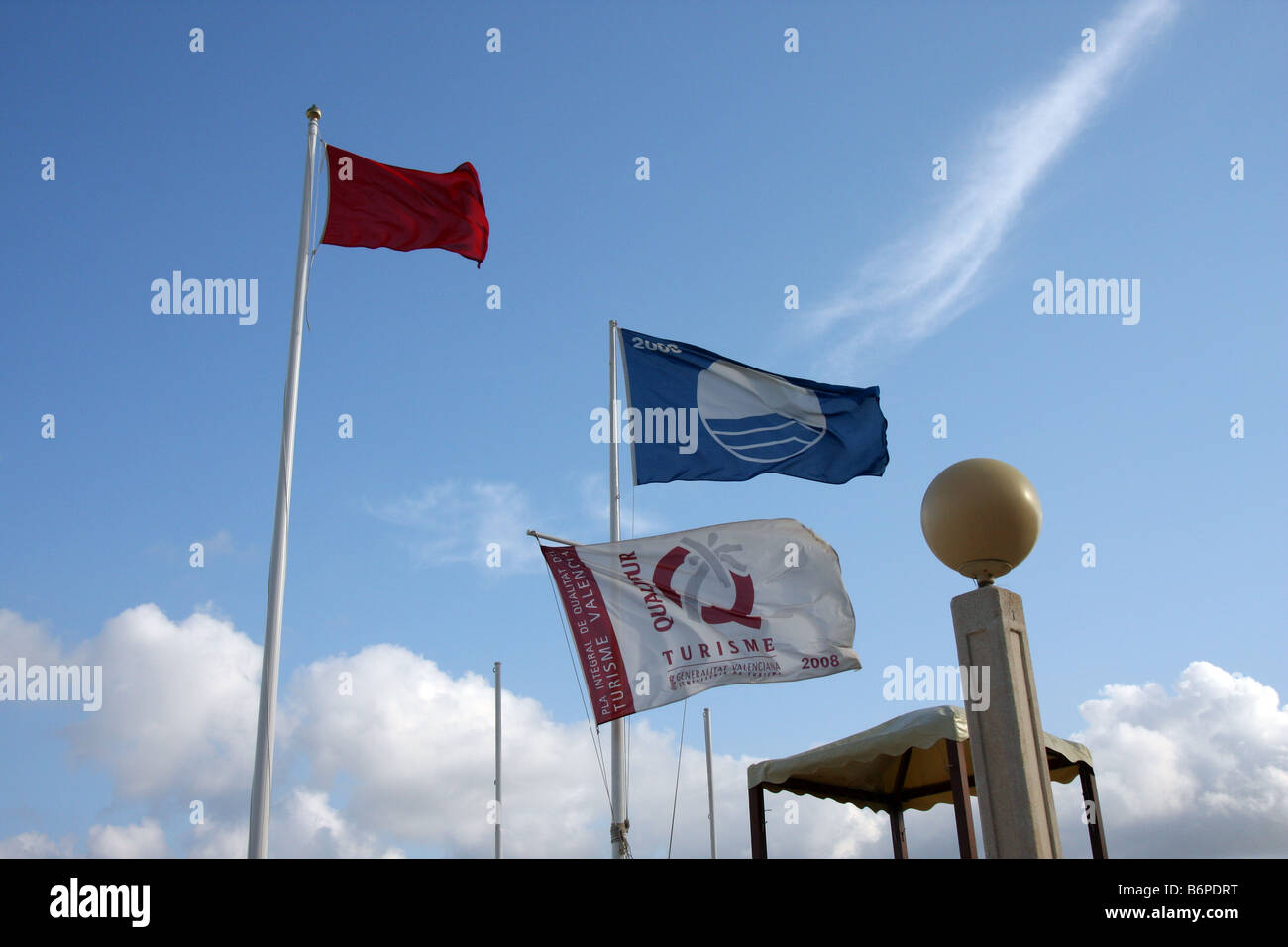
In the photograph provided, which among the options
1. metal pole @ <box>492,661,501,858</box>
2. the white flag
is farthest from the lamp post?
metal pole @ <box>492,661,501,858</box>

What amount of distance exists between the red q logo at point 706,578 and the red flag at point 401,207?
4.93 meters

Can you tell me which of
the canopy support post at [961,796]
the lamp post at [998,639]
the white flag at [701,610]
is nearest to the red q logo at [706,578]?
the white flag at [701,610]

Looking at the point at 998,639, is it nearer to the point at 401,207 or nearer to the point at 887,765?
the point at 887,765

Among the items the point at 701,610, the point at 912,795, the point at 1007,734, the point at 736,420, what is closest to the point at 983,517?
the point at 1007,734

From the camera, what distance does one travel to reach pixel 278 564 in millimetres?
10719

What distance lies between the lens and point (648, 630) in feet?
36.8

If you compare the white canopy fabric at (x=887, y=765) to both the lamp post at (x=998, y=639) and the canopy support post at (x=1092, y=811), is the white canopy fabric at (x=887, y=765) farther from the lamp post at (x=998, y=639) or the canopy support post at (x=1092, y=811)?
the lamp post at (x=998, y=639)

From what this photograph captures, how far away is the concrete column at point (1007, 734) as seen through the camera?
21.1 feet

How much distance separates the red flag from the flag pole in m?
0.32
